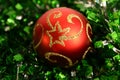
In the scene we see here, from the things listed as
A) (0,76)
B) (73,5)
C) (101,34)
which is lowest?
(0,76)

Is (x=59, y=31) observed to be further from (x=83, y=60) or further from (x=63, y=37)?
(x=83, y=60)

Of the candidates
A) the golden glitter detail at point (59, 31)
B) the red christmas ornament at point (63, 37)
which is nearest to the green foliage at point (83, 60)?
the red christmas ornament at point (63, 37)

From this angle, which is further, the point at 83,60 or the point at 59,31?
the point at 83,60

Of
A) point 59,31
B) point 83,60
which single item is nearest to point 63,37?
point 59,31

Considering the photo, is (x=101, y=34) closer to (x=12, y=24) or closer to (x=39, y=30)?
(x=39, y=30)

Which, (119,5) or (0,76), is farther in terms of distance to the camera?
(119,5)

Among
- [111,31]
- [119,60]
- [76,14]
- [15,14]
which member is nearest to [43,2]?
[15,14]

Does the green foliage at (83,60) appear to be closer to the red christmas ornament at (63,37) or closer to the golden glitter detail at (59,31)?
the red christmas ornament at (63,37)

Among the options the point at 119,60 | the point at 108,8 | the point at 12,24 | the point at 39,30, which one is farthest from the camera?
the point at 12,24
